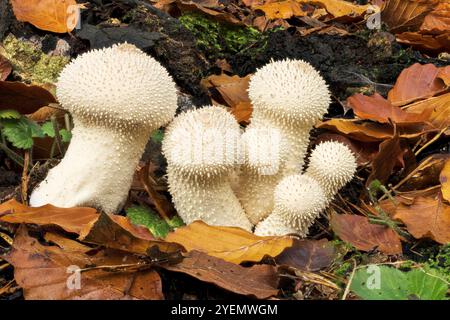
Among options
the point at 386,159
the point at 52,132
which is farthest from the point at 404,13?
the point at 52,132

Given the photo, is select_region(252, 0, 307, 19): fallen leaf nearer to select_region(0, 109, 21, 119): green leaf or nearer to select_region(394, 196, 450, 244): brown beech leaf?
select_region(394, 196, 450, 244): brown beech leaf

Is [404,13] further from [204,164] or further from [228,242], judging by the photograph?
[228,242]

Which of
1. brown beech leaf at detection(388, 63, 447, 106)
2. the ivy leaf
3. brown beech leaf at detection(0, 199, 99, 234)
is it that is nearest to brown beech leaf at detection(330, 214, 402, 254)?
brown beech leaf at detection(388, 63, 447, 106)

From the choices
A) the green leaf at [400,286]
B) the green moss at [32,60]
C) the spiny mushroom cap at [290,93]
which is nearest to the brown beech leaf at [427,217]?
the green leaf at [400,286]

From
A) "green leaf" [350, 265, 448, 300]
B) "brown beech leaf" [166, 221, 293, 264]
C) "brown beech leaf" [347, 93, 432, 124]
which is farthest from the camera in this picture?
"brown beech leaf" [347, 93, 432, 124]

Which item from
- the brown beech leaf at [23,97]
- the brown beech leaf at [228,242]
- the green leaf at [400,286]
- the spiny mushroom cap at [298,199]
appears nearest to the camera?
the green leaf at [400,286]

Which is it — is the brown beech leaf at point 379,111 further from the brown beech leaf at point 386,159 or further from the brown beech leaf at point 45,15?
the brown beech leaf at point 45,15
